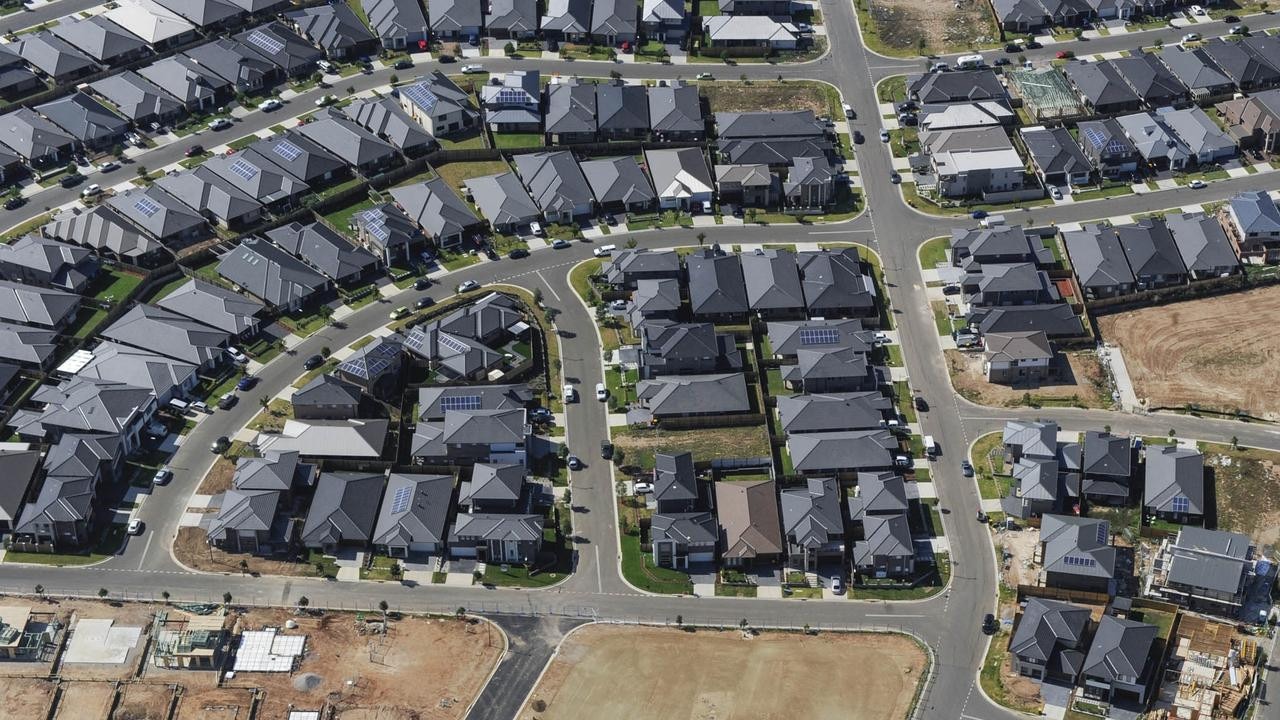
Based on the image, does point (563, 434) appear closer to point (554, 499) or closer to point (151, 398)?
point (554, 499)

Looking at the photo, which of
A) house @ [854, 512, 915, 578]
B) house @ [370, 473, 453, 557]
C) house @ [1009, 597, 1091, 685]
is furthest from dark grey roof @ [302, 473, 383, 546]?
house @ [1009, 597, 1091, 685]

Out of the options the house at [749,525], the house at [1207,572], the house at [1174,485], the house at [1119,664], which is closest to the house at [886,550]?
the house at [749,525]

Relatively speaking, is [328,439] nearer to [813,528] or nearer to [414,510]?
[414,510]

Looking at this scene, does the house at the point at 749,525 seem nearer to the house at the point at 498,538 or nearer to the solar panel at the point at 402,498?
the house at the point at 498,538

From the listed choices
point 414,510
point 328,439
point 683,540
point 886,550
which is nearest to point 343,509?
point 414,510

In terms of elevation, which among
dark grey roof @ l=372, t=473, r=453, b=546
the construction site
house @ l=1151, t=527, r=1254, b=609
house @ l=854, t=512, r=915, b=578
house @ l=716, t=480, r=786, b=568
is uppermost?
house @ l=1151, t=527, r=1254, b=609

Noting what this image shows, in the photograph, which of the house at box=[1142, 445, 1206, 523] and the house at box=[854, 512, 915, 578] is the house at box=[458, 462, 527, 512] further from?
the house at box=[1142, 445, 1206, 523]
